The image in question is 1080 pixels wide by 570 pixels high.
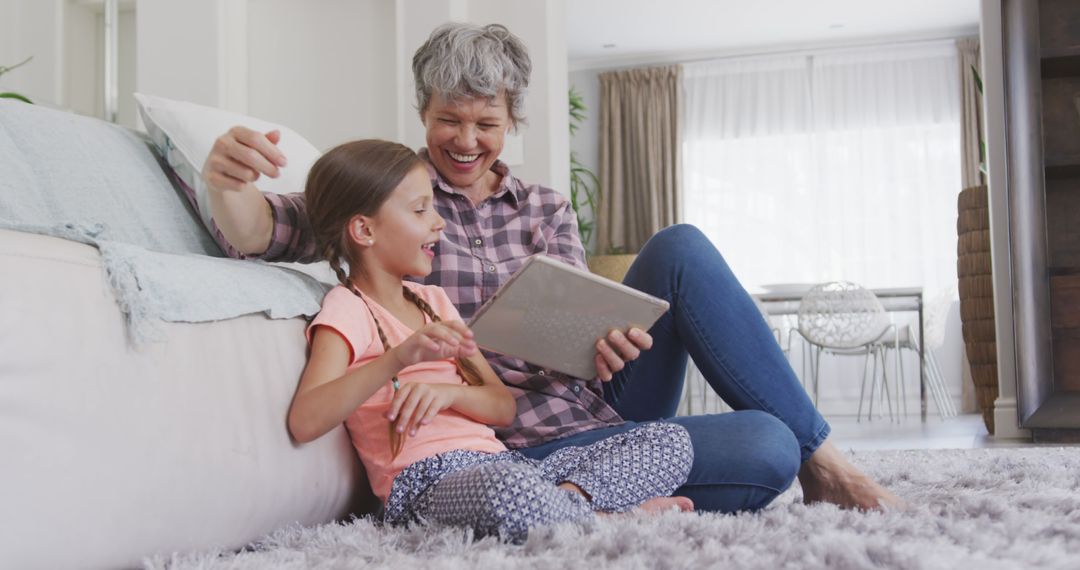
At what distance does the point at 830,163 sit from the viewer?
7.13 meters

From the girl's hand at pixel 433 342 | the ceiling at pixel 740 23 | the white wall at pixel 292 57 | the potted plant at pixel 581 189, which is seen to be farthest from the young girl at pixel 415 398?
A: the ceiling at pixel 740 23

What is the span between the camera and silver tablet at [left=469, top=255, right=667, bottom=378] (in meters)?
1.22

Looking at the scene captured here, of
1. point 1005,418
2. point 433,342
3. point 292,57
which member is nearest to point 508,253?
point 433,342

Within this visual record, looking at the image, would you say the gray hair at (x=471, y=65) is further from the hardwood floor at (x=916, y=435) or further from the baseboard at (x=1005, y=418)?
the baseboard at (x=1005, y=418)

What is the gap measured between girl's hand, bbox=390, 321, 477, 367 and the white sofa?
0.54 feet

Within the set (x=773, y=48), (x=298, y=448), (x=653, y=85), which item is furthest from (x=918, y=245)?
(x=298, y=448)

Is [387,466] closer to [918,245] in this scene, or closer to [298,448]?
[298,448]

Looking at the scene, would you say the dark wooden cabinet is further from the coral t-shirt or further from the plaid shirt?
the coral t-shirt

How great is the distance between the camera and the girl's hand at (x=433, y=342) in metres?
1.11

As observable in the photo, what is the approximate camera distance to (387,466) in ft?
4.08

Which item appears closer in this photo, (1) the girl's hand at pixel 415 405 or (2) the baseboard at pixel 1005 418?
(1) the girl's hand at pixel 415 405

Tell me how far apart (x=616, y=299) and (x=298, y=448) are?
415mm

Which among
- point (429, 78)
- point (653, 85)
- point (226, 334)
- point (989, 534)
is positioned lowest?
point (989, 534)

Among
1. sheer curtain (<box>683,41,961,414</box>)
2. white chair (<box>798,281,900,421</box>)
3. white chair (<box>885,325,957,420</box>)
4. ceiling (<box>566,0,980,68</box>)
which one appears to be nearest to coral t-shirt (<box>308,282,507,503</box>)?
white chair (<box>798,281,900,421</box>)
